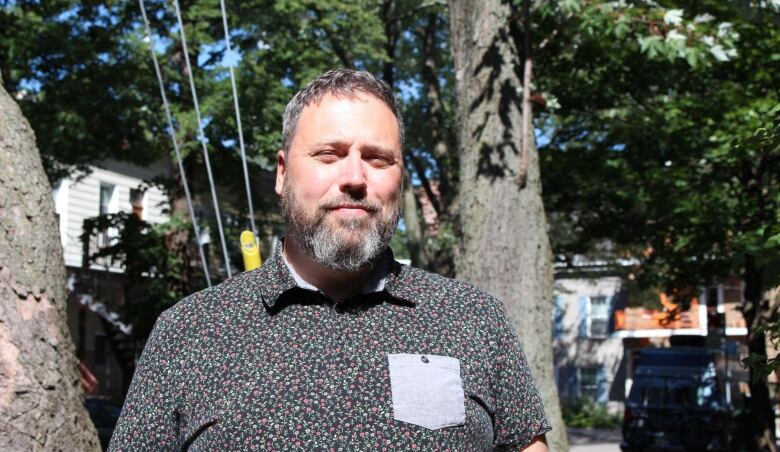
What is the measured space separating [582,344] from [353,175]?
5128 centimetres

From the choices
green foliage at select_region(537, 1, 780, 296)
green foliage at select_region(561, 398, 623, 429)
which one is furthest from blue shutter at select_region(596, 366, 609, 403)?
green foliage at select_region(537, 1, 780, 296)

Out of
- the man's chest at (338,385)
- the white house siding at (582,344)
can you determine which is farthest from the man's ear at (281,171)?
the white house siding at (582,344)

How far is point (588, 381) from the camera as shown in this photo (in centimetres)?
5159

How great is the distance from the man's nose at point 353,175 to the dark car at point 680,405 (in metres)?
22.9

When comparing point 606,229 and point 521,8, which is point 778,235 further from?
point 606,229

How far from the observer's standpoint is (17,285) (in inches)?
146

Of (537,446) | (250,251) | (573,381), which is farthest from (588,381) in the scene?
(537,446)

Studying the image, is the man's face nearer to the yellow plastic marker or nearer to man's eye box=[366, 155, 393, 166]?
man's eye box=[366, 155, 393, 166]

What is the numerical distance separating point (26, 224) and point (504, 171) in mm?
3706

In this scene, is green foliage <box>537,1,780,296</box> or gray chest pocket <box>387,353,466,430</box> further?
green foliage <box>537,1,780,296</box>

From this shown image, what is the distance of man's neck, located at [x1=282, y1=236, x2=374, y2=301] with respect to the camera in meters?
2.29

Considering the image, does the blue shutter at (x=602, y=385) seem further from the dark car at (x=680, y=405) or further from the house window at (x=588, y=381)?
the dark car at (x=680, y=405)

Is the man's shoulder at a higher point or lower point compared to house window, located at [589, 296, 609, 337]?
lower

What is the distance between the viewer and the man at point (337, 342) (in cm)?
213
